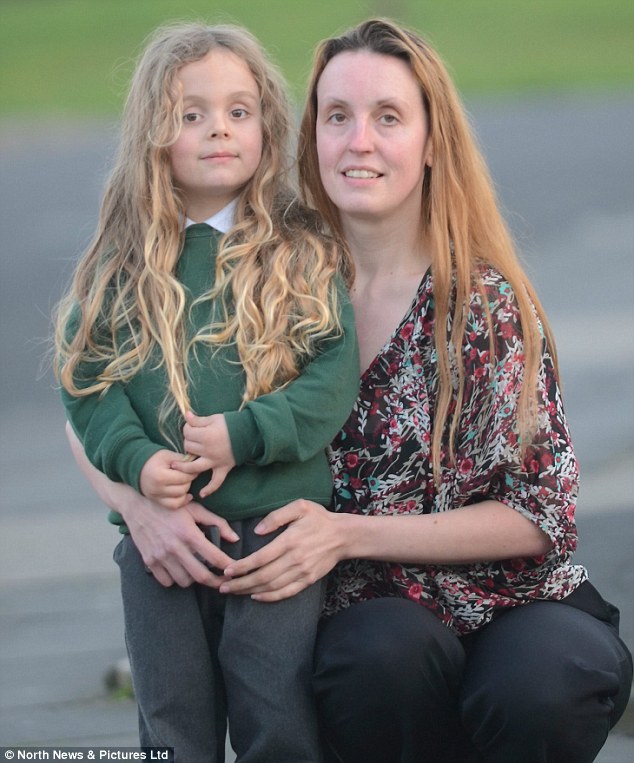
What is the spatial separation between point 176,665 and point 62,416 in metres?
4.38

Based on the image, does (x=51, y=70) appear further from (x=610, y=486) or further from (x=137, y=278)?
(x=137, y=278)

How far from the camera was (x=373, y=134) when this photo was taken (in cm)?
291

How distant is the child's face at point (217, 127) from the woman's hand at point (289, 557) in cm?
68

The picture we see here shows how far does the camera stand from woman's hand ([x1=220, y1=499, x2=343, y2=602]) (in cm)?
267

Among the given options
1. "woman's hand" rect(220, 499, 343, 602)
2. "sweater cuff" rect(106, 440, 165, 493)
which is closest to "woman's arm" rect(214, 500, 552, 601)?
"woman's hand" rect(220, 499, 343, 602)

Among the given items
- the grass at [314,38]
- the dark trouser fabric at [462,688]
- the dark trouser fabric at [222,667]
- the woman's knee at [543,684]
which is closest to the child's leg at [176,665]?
the dark trouser fabric at [222,667]

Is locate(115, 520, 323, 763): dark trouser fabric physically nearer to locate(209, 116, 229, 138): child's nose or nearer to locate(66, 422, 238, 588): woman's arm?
locate(66, 422, 238, 588): woman's arm

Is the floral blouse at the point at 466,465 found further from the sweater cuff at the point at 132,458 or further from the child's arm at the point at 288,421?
the sweater cuff at the point at 132,458

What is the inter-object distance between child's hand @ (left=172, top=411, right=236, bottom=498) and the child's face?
51cm

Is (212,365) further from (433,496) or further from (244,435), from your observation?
(433,496)

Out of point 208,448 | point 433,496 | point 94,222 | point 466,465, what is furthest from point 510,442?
point 94,222

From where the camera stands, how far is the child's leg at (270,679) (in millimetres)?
2645

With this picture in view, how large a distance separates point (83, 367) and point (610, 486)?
2795mm

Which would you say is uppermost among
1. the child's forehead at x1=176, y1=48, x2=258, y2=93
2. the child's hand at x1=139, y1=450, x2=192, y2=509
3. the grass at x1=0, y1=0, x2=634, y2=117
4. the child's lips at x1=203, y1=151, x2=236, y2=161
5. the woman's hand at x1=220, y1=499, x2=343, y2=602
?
the child's forehead at x1=176, y1=48, x2=258, y2=93
